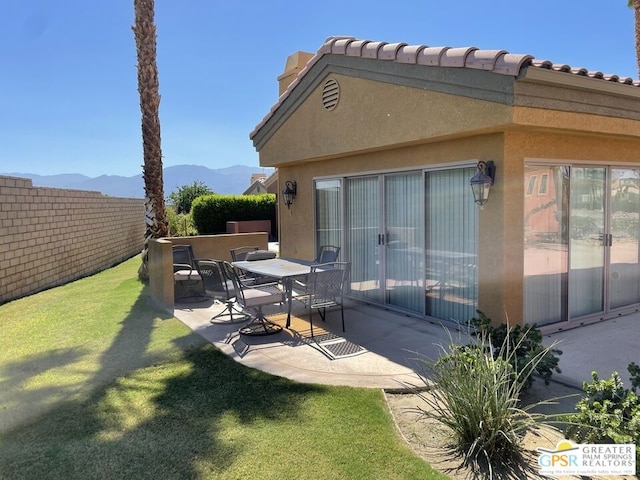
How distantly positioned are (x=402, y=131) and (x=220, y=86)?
31658mm

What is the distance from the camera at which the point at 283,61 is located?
66.8 ft

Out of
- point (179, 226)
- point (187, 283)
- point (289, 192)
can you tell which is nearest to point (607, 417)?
point (187, 283)

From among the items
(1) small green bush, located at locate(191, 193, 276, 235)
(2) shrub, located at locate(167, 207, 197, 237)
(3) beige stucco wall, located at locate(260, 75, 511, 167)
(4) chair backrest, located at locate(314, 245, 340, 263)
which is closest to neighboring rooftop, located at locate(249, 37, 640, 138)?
(3) beige stucco wall, located at locate(260, 75, 511, 167)

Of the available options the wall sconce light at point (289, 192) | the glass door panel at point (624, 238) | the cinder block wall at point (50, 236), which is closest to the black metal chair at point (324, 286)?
the wall sconce light at point (289, 192)

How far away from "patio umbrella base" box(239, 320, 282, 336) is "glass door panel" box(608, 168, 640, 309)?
6100 millimetres

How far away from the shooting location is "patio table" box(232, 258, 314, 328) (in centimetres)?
770

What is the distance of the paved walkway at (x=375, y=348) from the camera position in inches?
221

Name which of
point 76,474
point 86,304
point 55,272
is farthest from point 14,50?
point 76,474

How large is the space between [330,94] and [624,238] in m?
6.35

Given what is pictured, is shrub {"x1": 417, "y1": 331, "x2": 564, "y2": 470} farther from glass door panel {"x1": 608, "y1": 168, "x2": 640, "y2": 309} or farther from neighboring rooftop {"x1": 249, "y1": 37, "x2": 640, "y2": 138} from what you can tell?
glass door panel {"x1": 608, "y1": 168, "x2": 640, "y2": 309}

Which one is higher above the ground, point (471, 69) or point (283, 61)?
point (283, 61)

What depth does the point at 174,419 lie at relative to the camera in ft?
14.9

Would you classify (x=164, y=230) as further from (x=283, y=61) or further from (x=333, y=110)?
(x=283, y=61)

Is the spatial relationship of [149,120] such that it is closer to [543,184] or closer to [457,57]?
[457,57]
